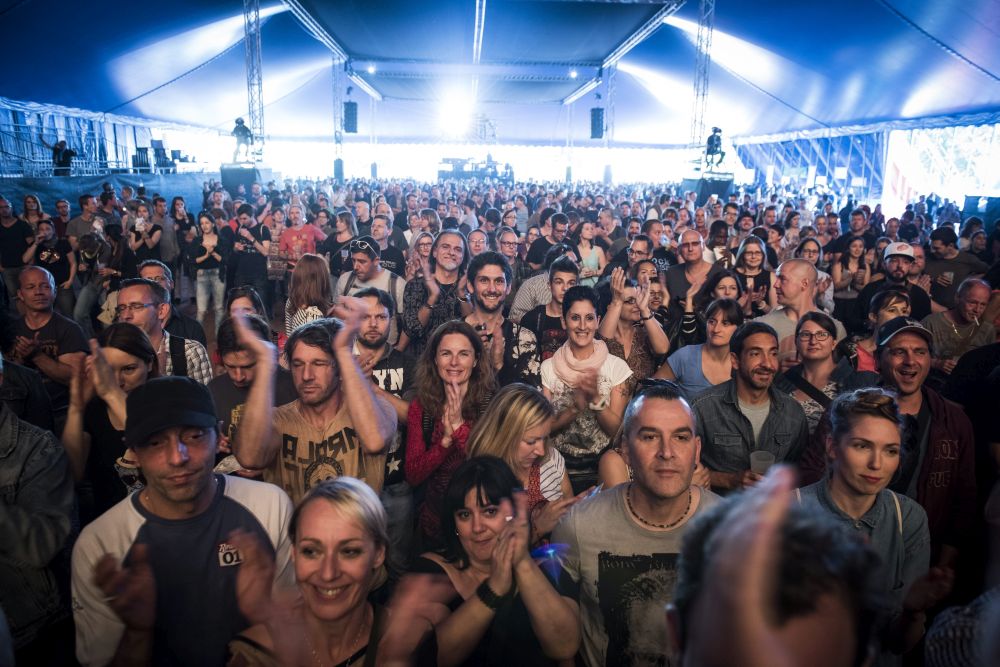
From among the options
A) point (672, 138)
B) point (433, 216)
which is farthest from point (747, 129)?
point (433, 216)

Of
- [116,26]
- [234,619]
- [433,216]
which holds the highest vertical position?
[116,26]

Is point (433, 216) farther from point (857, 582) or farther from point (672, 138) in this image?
point (672, 138)

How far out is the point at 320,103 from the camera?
40.1 metres

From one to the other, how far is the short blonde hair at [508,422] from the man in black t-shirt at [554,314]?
5.18 feet

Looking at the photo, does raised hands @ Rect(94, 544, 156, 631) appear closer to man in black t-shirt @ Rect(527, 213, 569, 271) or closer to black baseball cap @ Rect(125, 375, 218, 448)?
black baseball cap @ Rect(125, 375, 218, 448)

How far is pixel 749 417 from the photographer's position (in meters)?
3.19

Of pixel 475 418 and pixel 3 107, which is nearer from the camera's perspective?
pixel 475 418

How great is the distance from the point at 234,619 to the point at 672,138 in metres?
44.4

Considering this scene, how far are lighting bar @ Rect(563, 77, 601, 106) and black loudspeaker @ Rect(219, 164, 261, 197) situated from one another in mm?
17044

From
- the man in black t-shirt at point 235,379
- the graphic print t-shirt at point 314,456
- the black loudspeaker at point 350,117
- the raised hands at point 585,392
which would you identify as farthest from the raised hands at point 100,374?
the black loudspeaker at point 350,117

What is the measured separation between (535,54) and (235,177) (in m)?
14.8

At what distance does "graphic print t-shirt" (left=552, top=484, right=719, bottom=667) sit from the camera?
79.0 inches

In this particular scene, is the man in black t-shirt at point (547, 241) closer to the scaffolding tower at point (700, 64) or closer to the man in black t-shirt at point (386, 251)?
the man in black t-shirt at point (386, 251)

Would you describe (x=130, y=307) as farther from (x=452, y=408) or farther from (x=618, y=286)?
(x=618, y=286)
